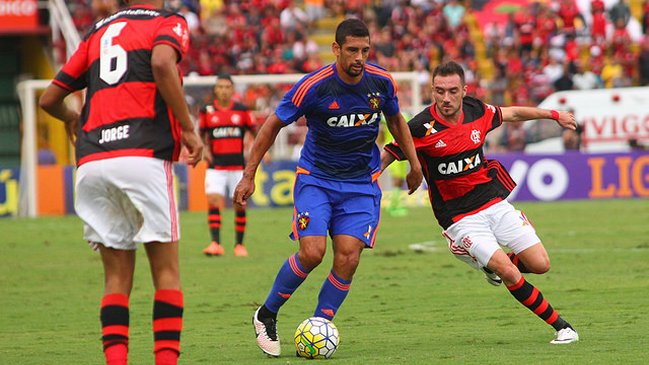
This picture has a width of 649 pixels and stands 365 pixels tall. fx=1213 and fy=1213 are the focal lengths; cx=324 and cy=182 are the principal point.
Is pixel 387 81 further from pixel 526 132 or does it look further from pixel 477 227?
pixel 526 132

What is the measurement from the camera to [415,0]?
33.9 metres

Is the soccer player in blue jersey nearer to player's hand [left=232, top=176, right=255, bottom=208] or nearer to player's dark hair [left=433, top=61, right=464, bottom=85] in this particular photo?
player's hand [left=232, top=176, right=255, bottom=208]

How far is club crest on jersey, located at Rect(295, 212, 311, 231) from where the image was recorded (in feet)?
27.5

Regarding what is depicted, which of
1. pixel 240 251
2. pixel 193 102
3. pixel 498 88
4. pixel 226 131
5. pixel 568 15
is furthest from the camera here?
pixel 568 15

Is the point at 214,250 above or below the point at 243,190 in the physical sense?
below

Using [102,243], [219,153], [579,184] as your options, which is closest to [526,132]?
[579,184]

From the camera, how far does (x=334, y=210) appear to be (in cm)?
852

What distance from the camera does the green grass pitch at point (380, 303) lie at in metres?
8.24

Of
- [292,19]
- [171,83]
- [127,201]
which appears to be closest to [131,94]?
[171,83]

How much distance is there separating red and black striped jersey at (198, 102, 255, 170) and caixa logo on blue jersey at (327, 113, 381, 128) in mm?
8535

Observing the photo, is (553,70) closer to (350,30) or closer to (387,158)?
(387,158)

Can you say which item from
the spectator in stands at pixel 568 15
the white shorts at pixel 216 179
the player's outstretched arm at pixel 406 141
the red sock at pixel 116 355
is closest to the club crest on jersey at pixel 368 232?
the player's outstretched arm at pixel 406 141

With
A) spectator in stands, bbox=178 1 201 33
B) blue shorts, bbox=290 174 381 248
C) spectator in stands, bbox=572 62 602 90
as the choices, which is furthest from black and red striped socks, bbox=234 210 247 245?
spectator in stands, bbox=178 1 201 33

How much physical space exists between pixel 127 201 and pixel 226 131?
10.5m
